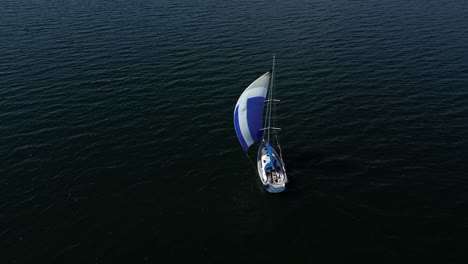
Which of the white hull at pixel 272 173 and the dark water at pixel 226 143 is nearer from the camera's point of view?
the dark water at pixel 226 143

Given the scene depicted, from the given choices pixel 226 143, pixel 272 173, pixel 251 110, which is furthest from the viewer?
pixel 226 143

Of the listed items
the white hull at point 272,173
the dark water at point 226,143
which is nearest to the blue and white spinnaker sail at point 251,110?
the white hull at point 272,173

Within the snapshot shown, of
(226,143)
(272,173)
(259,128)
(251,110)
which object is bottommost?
(272,173)

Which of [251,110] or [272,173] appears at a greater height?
[251,110]

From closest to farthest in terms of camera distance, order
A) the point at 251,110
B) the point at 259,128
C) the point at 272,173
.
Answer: the point at 272,173
the point at 251,110
the point at 259,128

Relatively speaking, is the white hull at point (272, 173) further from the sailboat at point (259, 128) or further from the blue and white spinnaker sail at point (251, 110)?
the blue and white spinnaker sail at point (251, 110)

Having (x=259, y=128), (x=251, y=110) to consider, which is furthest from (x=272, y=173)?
(x=251, y=110)

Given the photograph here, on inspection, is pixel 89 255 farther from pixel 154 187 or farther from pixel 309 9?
pixel 309 9

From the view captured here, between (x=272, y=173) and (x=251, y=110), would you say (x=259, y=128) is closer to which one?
(x=251, y=110)
